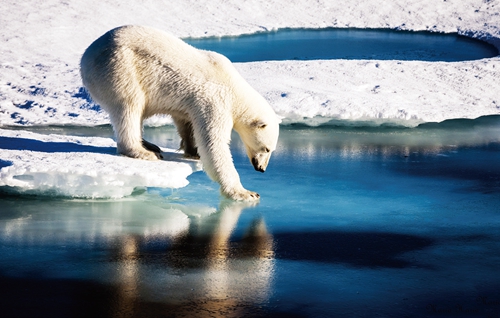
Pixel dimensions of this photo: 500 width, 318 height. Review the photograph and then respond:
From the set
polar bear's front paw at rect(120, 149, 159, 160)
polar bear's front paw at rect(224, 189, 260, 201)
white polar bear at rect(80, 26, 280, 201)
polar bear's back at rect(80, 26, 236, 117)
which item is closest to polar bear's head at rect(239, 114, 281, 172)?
white polar bear at rect(80, 26, 280, 201)

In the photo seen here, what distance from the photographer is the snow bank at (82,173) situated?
521 centimetres

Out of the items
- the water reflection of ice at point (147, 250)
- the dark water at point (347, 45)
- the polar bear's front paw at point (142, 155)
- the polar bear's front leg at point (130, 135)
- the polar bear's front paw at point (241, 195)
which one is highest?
the dark water at point (347, 45)

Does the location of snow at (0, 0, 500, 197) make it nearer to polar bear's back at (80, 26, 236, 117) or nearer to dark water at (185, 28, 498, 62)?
dark water at (185, 28, 498, 62)

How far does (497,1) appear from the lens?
17578mm

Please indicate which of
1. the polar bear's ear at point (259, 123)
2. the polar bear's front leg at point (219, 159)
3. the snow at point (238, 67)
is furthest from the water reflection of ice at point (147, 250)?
the polar bear's ear at point (259, 123)

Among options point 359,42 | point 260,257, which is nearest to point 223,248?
point 260,257

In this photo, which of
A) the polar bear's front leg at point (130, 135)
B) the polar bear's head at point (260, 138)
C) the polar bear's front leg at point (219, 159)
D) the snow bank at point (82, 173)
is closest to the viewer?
the snow bank at point (82, 173)

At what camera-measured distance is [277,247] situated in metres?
4.68

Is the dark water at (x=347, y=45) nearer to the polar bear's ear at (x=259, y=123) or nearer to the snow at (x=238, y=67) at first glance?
the snow at (x=238, y=67)

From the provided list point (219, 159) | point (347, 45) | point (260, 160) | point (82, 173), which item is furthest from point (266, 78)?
point (347, 45)

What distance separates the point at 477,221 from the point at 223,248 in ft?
6.75

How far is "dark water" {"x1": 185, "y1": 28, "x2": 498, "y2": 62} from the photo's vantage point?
44.4ft

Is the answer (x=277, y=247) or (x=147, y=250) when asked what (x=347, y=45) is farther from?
(x=147, y=250)

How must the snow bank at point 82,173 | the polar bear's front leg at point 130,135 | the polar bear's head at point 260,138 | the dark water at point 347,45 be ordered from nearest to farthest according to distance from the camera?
the snow bank at point 82,173
the polar bear's head at point 260,138
the polar bear's front leg at point 130,135
the dark water at point 347,45
